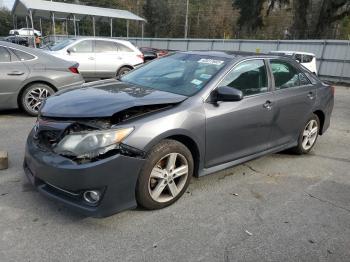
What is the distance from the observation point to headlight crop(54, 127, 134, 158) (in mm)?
3127

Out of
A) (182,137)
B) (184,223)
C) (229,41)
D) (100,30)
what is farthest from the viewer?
(100,30)

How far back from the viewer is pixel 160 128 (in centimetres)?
343

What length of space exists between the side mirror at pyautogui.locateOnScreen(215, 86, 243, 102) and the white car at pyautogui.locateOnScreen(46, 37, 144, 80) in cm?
838

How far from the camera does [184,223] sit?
3.44 metres

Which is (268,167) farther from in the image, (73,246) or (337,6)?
(337,6)

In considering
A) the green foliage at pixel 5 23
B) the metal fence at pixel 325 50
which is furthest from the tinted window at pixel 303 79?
the green foliage at pixel 5 23

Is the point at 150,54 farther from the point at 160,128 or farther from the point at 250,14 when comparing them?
the point at 250,14

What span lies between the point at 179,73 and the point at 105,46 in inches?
330

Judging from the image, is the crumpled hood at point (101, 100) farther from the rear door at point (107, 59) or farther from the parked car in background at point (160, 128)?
the rear door at point (107, 59)

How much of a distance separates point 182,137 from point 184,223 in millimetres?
849

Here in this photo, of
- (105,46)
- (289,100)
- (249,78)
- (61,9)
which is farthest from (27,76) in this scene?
(61,9)

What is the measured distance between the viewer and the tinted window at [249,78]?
4270mm

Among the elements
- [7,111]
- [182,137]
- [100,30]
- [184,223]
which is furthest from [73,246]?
[100,30]

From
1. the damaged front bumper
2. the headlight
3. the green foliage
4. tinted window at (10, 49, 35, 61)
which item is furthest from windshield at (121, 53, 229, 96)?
the green foliage
